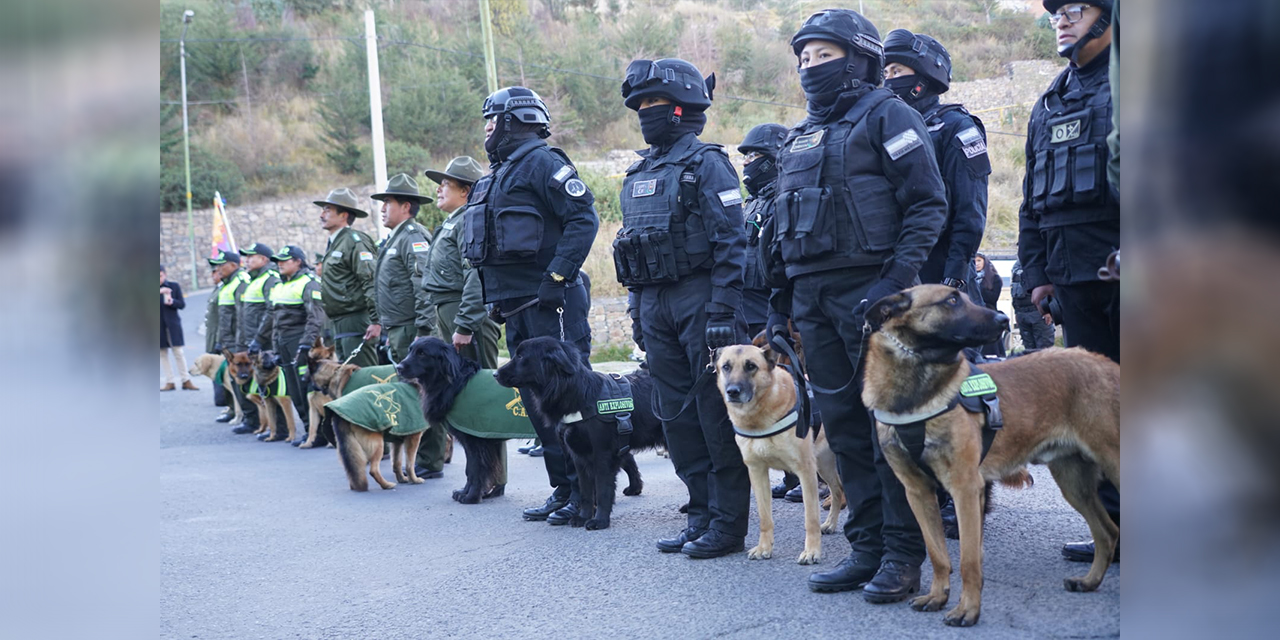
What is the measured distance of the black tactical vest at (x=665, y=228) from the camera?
558 centimetres

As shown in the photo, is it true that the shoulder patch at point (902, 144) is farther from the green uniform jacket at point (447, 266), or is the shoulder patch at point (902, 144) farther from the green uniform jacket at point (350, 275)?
the green uniform jacket at point (350, 275)

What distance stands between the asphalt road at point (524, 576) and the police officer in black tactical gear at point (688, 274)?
0.44 metres

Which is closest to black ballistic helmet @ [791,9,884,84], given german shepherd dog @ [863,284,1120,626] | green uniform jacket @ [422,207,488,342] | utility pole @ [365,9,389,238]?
german shepherd dog @ [863,284,1120,626]

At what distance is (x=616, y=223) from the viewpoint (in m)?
27.3

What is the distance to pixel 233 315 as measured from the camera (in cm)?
1469

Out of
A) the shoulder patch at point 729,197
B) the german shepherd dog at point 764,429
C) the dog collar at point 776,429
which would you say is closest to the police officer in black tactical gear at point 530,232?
the shoulder patch at point 729,197

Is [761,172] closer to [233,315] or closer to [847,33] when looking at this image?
[847,33]

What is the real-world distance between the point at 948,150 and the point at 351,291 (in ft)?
22.8

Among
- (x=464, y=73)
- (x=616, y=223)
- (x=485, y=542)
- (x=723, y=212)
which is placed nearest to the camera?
(x=723, y=212)
